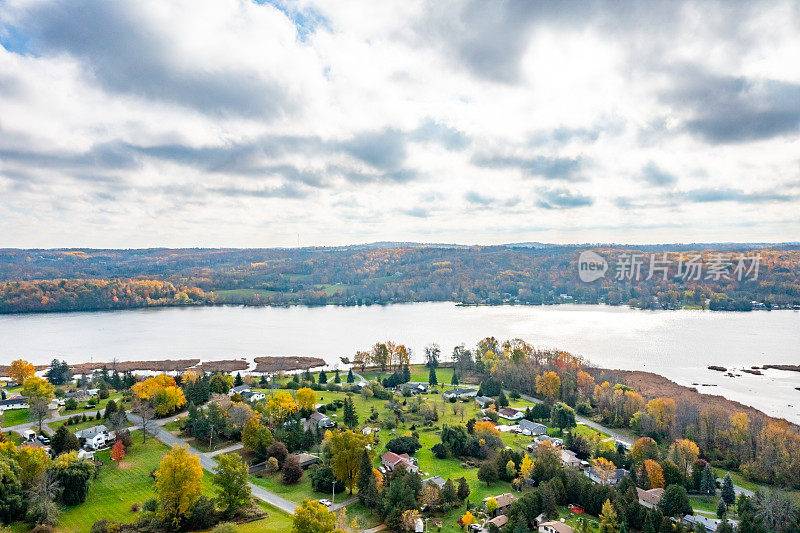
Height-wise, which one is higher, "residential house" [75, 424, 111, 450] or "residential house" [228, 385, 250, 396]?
"residential house" [75, 424, 111, 450]

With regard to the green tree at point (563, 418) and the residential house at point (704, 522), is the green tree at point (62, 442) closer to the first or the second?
the green tree at point (563, 418)

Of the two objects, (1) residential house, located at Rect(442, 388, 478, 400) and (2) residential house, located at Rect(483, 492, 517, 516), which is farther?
(1) residential house, located at Rect(442, 388, 478, 400)

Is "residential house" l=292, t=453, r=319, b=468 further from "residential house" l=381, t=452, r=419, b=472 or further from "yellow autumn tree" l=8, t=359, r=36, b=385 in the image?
"yellow autumn tree" l=8, t=359, r=36, b=385

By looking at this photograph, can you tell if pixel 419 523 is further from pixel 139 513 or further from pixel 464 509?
pixel 139 513

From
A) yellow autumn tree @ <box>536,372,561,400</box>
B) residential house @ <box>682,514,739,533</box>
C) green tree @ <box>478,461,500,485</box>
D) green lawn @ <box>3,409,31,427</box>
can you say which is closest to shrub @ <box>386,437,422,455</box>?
green tree @ <box>478,461,500,485</box>

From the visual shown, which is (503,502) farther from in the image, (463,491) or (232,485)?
(232,485)

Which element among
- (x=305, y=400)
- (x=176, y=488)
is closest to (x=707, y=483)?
(x=305, y=400)

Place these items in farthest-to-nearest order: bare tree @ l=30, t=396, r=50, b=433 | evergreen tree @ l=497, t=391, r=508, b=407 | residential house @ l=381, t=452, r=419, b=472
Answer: evergreen tree @ l=497, t=391, r=508, b=407
bare tree @ l=30, t=396, r=50, b=433
residential house @ l=381, t=452, r=419, b=472

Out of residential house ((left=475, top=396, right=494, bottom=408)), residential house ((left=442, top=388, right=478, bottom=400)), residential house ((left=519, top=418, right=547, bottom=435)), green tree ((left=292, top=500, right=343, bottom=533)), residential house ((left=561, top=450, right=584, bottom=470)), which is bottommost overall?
residential house ((left=442, top=388, right=478, bottom=400))
